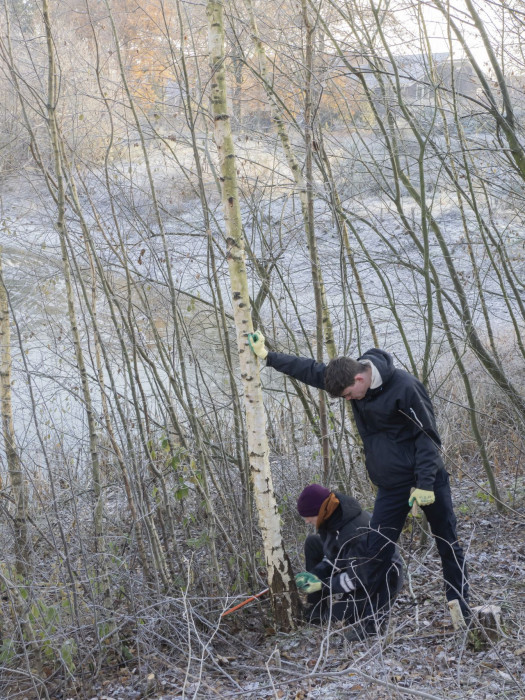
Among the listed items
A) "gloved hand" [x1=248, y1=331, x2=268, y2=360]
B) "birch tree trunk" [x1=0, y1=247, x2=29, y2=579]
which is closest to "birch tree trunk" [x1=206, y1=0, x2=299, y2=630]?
"gloved hand" [x1=248, y1=331, x2=268, y2=360]

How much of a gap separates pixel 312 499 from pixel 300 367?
2.97 ft

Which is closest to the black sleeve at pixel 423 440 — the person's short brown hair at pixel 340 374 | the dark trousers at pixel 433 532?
the dark trousers at pixel 433 532

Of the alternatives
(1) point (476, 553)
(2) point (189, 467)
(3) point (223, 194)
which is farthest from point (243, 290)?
(1) point (476, 553)

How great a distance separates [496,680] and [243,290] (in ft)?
7.93

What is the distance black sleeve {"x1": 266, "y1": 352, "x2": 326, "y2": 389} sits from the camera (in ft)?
12.6

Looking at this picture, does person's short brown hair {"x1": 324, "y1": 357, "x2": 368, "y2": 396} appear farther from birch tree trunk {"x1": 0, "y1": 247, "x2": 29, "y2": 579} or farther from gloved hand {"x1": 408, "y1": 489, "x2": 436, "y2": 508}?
birch tree trunk {"x1": 0, "y1": 247, "x2": 29, "y2": 579}

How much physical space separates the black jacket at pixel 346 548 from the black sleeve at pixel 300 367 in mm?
918

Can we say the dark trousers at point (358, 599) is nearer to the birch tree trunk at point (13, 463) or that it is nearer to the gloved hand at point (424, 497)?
the gloved hand at point (424, 497)

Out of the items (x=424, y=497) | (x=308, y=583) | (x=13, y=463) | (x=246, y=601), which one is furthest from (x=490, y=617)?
(x=13, y=463)

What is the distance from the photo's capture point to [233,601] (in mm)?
4184

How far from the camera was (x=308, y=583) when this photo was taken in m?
4.11

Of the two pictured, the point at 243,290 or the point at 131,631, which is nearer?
the point at 243,290

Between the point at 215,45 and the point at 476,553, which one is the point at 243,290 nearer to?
the point at 215,45

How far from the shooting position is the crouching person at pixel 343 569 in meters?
3.98
